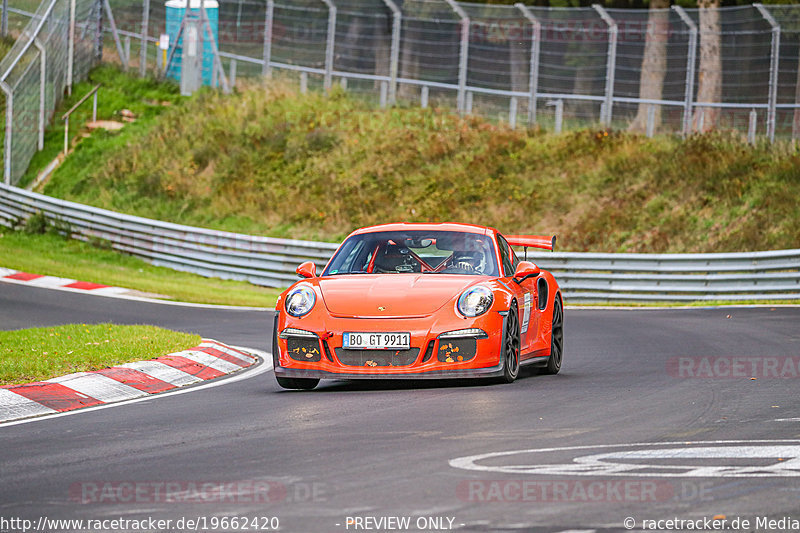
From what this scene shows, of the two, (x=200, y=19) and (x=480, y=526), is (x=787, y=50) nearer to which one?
(x=200, y=19)

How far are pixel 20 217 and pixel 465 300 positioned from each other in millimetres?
22905

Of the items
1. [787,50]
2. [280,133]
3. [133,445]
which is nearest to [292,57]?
[280,133]

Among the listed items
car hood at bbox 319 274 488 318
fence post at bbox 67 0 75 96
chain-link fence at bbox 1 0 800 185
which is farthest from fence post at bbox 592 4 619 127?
car hood at bbox 319 274 488 318

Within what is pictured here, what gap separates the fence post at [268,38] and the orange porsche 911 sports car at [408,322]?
83.3ft

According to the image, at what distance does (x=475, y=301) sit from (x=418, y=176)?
22140 millimetres

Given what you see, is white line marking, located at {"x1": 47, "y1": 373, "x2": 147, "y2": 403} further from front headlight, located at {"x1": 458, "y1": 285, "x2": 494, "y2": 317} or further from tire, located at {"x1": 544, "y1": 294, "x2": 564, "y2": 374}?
tire, located at {"x1": 544, "y1": 294, "x2": 564, "y2": 374}

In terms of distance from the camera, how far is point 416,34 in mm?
32625

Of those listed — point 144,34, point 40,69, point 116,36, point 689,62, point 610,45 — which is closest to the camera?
point 689,62

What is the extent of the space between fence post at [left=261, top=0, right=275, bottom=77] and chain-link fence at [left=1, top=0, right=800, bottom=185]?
4 cm

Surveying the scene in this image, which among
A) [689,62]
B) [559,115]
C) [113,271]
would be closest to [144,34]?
[559,115]

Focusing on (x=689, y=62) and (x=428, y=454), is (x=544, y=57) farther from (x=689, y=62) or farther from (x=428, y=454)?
(x=428, y=454)

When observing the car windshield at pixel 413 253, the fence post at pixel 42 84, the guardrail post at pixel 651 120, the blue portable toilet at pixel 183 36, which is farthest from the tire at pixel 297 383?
the blue portable toilet at pixel 183 36

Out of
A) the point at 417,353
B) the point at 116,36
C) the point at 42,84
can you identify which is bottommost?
the point at 417,353

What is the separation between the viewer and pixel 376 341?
945 centimetres
